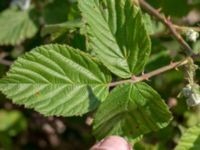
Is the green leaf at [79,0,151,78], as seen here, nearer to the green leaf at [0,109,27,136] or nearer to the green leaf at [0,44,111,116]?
the green leaf at [0,44,111,116]

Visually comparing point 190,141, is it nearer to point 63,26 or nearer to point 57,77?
point 57,77

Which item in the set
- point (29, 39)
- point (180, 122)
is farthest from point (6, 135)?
point (180, 122)

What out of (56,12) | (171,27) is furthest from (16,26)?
(171,27)

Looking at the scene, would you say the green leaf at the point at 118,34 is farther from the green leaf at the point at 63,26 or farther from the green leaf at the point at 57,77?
the green leaf at the point at 63,26

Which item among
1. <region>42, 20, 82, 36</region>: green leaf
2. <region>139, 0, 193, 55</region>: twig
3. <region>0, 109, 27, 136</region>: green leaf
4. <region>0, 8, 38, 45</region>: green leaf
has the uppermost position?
<region>42, 20, 82, 36</region>: green leaf

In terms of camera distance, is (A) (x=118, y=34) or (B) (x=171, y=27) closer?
(A) (x=118, y=34)

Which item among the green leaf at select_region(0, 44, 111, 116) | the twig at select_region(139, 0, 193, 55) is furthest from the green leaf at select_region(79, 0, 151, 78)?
the twig at select_region(139, 0, 193, 55)
